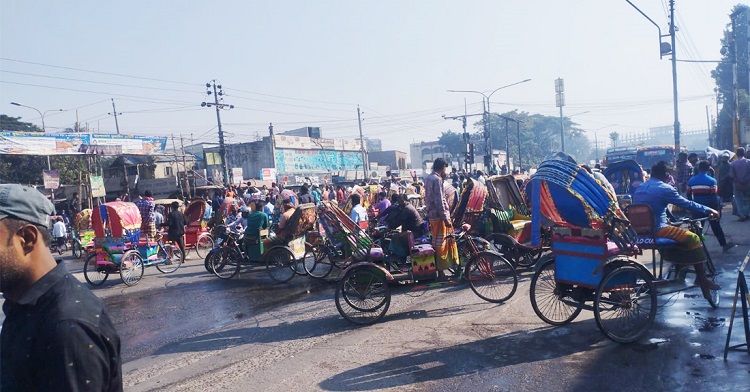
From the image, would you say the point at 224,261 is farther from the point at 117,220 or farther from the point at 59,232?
the point at 59,232

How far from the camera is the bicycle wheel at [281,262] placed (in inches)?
422

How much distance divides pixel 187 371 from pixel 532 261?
688 centimetres

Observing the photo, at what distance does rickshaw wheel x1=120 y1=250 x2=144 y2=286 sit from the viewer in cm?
1111

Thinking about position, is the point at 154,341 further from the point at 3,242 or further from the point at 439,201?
the point at 3,242

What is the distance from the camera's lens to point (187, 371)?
5672 mm

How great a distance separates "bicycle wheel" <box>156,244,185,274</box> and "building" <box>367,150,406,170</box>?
5606 cm

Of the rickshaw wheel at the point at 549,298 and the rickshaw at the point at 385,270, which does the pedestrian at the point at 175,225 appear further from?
the rickshaw wheel at the point at 549,298

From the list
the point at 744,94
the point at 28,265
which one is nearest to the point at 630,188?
the point at 28,265

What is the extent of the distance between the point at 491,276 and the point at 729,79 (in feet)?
180

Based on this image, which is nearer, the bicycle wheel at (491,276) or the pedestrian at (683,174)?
the bicycle wheel at (491,276)

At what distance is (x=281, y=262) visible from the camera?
10758mm

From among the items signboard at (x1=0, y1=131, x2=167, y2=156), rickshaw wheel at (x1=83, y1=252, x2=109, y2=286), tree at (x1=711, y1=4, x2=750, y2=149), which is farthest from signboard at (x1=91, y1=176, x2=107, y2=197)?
tree at (x1=711, y1=4, x2=750, y2=149)

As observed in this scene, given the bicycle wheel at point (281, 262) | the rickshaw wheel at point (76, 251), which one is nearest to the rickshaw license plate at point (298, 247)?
the bicycle wheel at point (281, 262)

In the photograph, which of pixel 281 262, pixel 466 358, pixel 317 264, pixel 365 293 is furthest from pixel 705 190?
pixel 281 262
